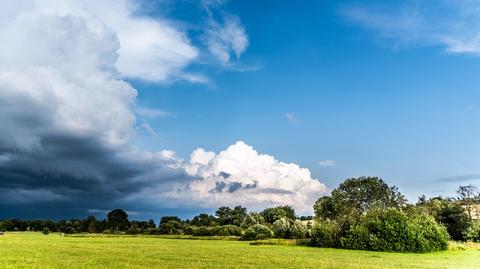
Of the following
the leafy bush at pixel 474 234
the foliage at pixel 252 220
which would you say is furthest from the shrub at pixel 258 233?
the leafy bush at pixel 474 234

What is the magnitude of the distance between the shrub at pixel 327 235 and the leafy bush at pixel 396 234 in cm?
170

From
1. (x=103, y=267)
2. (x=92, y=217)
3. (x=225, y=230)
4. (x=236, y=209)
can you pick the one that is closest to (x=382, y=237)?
(x=103, y=267)

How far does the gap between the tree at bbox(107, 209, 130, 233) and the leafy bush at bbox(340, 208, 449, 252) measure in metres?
110

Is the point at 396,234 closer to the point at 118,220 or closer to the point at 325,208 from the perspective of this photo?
the point at 325,208

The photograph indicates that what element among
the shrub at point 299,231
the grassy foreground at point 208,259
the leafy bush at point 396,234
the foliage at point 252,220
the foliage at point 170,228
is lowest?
the grassy foreground at point 208,259

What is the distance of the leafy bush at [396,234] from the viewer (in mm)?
52688

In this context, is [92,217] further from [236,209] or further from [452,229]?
[452,229]

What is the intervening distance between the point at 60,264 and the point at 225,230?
2987 inches

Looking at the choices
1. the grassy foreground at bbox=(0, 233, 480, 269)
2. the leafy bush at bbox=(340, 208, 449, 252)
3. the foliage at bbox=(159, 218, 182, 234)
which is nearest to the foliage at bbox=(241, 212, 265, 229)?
the foliage at bbox=(159, 218, 182, 234)

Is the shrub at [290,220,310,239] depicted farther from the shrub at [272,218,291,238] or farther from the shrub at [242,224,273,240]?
the shrub at [242,224,273,240]

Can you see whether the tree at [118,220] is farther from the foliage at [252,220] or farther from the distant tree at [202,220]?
the foliage at [252,220]

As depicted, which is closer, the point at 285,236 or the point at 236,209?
the point at 285,236

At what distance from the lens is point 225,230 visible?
102 meters

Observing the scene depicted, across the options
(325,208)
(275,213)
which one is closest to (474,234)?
(325,208)
